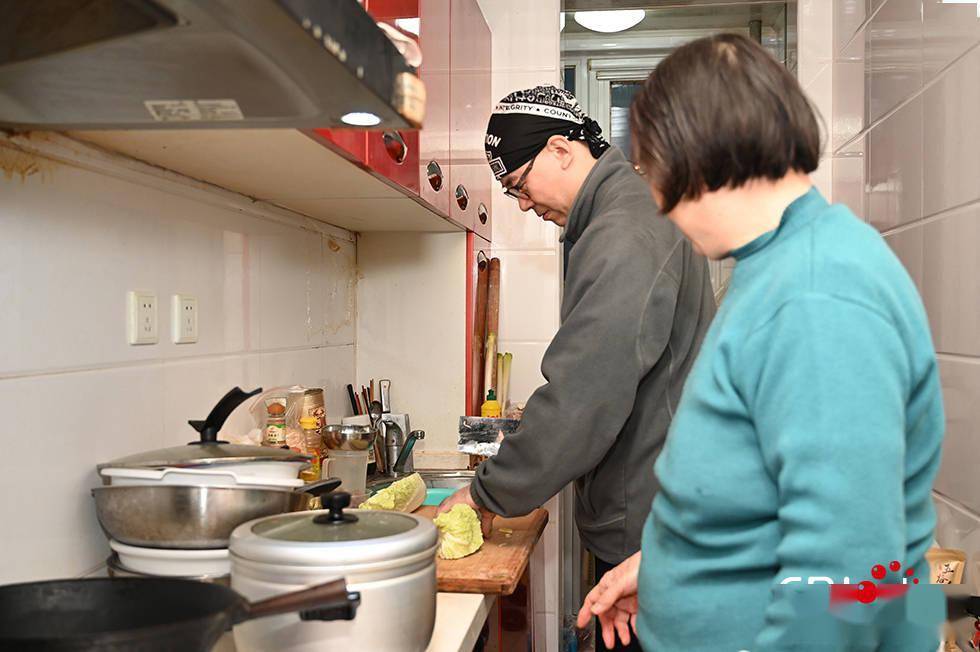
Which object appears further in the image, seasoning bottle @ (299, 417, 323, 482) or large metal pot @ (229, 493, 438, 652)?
seasoning bottle @ (299, 417, 323, 482)

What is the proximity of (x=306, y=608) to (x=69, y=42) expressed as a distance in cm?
52

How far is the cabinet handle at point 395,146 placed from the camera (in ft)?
5.24

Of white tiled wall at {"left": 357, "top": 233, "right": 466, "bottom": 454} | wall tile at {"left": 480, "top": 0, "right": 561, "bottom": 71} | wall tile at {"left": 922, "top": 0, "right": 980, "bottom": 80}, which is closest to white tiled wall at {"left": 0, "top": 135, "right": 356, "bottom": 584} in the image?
white tiled wall at {"left": 357, "top": 233, "right": 466, "bottom": 454}

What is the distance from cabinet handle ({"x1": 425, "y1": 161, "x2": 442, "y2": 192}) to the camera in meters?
1.97

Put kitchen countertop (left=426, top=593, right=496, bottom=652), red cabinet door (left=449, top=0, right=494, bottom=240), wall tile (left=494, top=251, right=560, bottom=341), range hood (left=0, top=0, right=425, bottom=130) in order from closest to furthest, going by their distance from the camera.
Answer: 1. range hood (left=0, top=0, right=425, bottom=130)
2. kitchen countertop (left=426, top=593, right=496, bottom=652)
3. red cabinet door (left=449, top=0, right=494, bottom=240)
4. wall tile (left=494, top=251, right=560, bottom=341)

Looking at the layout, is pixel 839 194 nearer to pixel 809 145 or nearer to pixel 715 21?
pixel 715 21

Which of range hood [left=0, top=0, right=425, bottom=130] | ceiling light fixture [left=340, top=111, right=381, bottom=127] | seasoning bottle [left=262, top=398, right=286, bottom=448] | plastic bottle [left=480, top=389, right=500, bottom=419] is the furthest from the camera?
plastic bottle [left=480, top=389, right=500, bottom=419]

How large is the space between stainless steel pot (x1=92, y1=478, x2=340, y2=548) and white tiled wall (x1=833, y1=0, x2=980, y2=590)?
1.40 m

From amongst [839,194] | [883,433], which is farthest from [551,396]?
[839,194]

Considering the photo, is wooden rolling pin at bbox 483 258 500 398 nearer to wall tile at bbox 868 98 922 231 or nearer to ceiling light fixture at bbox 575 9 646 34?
ceiling light fixture at bbox 575 9 646 34

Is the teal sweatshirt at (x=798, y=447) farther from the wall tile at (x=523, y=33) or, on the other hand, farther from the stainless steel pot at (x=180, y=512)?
the wall tile at (x=523, y=33)

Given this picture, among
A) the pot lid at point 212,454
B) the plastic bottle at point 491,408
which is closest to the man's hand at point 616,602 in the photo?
the pot lid at point 212,454

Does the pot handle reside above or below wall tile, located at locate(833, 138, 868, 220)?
below

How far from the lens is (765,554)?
0.93 meters
